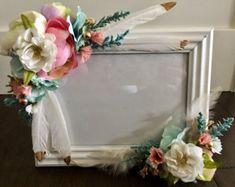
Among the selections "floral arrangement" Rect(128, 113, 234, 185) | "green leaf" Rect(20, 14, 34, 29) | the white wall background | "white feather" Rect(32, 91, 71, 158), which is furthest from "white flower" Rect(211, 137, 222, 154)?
the white wall background

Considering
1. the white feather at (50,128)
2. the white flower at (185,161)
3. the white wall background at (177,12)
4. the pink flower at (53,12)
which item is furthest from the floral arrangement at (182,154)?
the white wall background at (177,12)

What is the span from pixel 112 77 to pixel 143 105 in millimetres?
71

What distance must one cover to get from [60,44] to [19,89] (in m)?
0.09

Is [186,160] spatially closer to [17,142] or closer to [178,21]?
[17,142]

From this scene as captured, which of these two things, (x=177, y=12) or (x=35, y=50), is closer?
(x=35, y=50)

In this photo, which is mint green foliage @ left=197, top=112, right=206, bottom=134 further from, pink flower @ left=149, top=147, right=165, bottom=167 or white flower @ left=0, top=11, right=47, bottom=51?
white flower @ left=0, top=11, right=47, bottom=51

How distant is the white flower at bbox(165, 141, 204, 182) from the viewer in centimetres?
56

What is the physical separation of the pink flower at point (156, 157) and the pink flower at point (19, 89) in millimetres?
212

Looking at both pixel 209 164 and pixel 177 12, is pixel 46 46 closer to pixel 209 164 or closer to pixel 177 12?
pixel 209 164

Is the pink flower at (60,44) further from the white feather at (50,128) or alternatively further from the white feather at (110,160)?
the white feather at (110,160)

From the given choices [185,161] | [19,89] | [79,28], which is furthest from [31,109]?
[185,161]

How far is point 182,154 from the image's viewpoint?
22.2 inches

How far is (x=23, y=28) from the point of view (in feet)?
1.83

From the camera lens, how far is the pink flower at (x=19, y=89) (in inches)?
22.3
